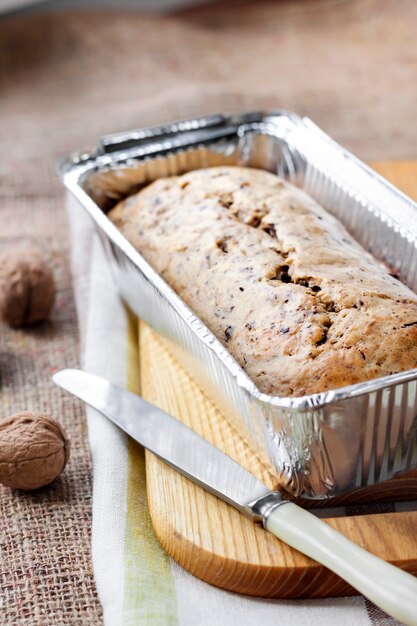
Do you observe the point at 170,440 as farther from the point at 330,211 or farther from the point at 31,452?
the point at 330,211

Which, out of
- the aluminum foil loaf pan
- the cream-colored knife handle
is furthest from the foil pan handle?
the cream-colored knife handle

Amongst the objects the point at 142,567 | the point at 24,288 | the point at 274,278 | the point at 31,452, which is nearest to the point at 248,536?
the point at 142,567

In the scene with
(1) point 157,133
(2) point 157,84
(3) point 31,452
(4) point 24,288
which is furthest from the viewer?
(2) point 157,84

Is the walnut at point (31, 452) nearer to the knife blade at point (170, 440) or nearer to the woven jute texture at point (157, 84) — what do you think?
the knife blade at point (170, 440)

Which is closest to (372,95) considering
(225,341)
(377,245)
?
(377,245)

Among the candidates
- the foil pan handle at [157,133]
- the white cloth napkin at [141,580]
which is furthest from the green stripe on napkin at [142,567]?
the foil pan handle at [157,133]

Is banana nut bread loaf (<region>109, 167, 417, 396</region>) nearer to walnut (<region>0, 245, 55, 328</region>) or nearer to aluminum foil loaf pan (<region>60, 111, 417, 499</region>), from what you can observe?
aluminum foil loaf pan (<region>60, 111, 417, 499</region>)
